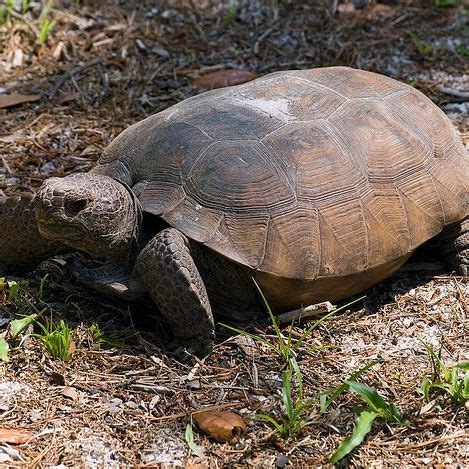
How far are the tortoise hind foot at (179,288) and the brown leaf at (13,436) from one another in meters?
0.90

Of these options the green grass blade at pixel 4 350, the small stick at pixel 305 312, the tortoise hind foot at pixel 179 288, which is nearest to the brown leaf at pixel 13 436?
the green grass blade at pixel 4 350

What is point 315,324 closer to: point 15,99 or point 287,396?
point 287,396

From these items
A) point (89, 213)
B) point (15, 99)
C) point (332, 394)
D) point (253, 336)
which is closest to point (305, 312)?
point (253, 336)

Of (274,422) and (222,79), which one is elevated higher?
(274,422)

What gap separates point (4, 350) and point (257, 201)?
1390mm

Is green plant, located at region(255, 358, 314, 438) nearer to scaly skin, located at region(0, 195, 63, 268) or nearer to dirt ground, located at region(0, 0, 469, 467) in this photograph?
dirt ground, located at region(0, 0, 469, 467)

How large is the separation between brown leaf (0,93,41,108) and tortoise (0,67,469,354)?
217 centimetres

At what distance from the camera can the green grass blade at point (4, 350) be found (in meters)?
3.65

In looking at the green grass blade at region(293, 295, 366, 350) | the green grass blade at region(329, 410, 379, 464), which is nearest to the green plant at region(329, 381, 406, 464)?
the green grass blade at region(329, 410, 379, 464)

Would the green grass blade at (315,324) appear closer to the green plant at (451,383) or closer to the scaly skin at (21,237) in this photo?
the green plant at (451,383)

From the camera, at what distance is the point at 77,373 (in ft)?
12.0

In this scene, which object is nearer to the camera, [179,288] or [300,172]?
[179,288]

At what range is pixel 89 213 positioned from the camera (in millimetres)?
3867

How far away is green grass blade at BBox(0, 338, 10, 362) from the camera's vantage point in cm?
365
